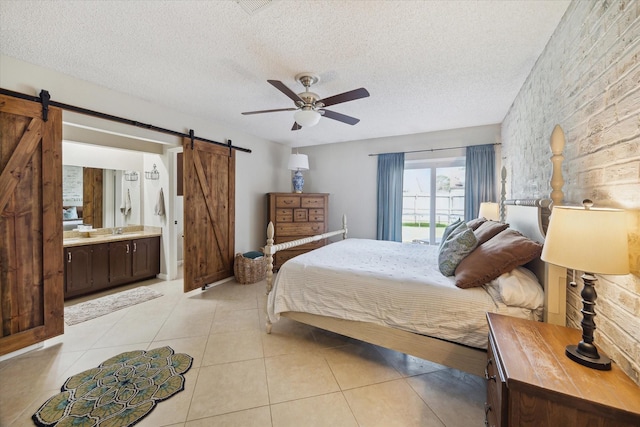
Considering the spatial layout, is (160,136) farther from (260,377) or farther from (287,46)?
(260,377)

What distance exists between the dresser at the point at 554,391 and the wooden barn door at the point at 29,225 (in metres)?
3.48

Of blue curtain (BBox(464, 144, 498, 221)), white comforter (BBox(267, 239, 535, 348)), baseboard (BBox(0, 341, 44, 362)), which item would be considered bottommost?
baseboard (BBox(0, 341, 44, 362))

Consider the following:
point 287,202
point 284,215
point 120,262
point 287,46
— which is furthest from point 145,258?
point 287,46

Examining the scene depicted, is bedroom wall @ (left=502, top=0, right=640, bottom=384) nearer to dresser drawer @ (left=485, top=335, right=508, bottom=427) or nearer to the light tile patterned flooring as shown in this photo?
dresser drawer @ (left=485, top=335, right=508, bottom=427)

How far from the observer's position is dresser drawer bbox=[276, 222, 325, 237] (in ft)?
15.2

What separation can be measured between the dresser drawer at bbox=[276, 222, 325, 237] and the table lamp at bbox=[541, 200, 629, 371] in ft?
12.7

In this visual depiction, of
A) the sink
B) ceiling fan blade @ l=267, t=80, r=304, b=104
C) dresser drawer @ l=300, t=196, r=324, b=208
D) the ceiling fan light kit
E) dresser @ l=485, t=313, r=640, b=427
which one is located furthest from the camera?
dresser drawer @ l=300, t=196, r=324, b=208

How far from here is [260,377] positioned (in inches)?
76.6

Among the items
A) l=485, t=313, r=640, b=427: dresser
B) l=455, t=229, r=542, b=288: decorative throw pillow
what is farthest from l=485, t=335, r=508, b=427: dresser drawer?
l=455, t=229, r=542, b=288: decorative throw pillow

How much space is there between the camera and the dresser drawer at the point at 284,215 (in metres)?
4.66

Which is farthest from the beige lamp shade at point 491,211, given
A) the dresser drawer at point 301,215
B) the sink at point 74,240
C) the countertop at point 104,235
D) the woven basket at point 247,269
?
the sink at point 74,240

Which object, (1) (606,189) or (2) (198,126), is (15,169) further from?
(1) (606,189)

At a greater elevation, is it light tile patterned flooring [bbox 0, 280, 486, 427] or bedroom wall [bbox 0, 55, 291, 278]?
bedroom wall [bbox 0, 55, 291, 278]

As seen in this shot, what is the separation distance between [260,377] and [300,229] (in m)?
2.95
